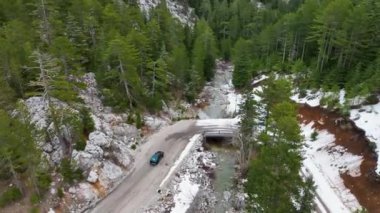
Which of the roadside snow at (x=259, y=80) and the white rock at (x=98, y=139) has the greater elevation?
the white rock at (x=98, y=139)

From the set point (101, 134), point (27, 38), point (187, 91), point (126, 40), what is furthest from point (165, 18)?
point (101, 134)

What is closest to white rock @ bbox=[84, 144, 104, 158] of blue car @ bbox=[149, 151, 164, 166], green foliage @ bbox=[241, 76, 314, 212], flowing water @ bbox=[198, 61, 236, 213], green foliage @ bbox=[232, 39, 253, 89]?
blue car @ bbox=[149, 151, 164, 166]

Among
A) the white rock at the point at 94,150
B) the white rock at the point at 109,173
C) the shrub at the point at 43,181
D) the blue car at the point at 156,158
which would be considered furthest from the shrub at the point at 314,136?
the shrub at the point at 43,181

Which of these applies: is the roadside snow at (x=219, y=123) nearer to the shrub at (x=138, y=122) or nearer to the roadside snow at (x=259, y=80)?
the shrub at (x=138, y=122)

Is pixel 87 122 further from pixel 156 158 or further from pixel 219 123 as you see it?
pixel 219 123

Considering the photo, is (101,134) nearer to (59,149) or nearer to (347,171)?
(59,149)

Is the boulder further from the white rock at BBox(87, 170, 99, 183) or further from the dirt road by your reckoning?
the dirt road
